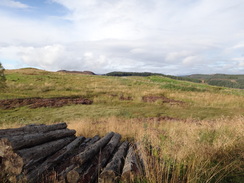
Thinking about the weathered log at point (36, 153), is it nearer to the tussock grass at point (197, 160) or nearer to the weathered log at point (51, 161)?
the weathered log at point (51, 161)

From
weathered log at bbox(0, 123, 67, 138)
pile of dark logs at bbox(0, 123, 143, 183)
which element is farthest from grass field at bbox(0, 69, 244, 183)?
weathered log at bbox(0, 123, 67, 138)

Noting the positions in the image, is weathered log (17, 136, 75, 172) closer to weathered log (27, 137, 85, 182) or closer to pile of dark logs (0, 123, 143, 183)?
pile of dark logs (0, 123, 143, 183)

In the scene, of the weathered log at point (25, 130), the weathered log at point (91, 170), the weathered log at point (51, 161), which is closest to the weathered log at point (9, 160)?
the weathered log at point (51, 161)

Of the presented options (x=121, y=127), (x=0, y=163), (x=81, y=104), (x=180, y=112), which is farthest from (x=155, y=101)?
(x=0, y=163)

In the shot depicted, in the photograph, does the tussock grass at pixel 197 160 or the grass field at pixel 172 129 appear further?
the grass field at pixel 172 129

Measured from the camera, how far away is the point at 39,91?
28.1m

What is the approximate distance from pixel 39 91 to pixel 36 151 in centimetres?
2685

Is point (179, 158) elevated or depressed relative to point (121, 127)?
elevated

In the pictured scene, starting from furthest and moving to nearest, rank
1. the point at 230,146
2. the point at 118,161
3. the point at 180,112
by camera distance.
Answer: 1. the point at 180,112
2. the point at 230,146
3. the point at 118,161

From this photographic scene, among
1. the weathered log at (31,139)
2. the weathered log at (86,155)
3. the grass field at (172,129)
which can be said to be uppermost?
the weathered log at (31,139)

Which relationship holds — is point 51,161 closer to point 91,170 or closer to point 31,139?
point 31,139

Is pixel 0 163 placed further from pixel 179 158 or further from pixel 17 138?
pixel 179 158

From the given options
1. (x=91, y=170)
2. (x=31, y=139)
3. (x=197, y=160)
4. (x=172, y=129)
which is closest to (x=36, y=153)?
(x=31, y=139)

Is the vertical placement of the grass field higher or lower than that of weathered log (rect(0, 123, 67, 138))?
lower
